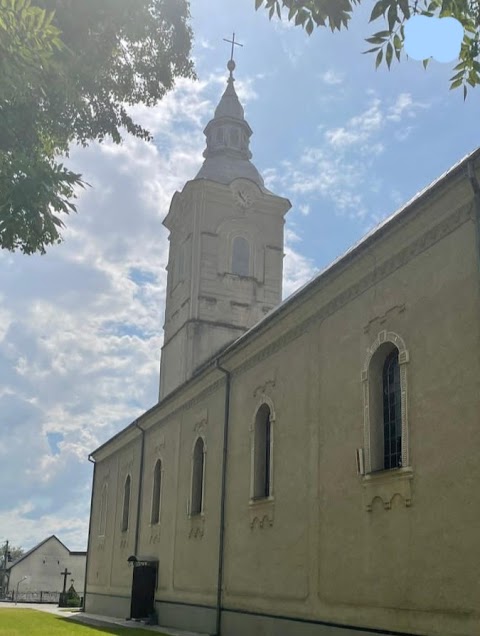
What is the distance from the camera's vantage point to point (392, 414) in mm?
12938

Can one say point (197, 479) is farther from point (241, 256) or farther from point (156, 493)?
point (241, 256)

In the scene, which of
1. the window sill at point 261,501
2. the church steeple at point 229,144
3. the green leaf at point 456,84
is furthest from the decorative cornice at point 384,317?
the church steeple at point 229,144

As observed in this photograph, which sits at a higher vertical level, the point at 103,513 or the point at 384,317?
the point at 384,317

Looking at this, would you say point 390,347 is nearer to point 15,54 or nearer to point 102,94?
point 102,94

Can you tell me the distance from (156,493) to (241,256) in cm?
1207

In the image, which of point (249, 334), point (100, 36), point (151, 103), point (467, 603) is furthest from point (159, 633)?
point (100, 36)

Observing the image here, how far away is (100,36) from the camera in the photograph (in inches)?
428

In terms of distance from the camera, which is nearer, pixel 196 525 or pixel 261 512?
pixel 261 512

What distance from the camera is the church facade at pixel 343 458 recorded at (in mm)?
10945

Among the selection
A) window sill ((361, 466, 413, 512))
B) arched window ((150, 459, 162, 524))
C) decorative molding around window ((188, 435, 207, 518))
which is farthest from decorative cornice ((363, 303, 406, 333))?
arched window ((150, 459, 162, 524))

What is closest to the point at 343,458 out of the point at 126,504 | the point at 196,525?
the point at 196,525

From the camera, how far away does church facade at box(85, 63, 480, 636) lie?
10.9 metres

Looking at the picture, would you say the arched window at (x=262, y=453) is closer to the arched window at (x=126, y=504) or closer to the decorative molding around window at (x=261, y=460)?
the decorative molding around window at (x=261, y=460)

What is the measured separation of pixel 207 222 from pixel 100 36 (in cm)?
2292
